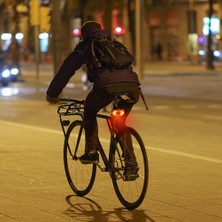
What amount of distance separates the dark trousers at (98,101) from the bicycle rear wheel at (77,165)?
1.50 ft

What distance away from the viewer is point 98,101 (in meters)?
9.27

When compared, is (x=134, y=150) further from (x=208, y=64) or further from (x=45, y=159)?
(x=208, y=64)

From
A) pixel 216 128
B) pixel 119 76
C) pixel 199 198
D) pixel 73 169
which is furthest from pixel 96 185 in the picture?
pixel 216 128

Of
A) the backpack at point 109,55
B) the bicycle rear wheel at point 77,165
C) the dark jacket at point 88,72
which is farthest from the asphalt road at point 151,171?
the backpack at point 109,55

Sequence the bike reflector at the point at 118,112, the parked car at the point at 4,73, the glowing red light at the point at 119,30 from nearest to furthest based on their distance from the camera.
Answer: the bike reflector at the point at 118,112 → the parked car at the point at 4,73 → the glowing red light at the point at 119,30

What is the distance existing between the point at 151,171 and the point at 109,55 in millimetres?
3292

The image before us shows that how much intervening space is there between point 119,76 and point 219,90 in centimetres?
Answer: 2427

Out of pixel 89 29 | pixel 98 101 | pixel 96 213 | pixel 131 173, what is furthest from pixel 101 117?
pixel 96 213

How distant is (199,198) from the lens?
9.96 m

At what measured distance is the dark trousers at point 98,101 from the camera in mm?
9062

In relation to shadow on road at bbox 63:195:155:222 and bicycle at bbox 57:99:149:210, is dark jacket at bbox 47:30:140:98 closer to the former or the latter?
bicycle at bbox 57:99:149:210

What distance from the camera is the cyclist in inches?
357

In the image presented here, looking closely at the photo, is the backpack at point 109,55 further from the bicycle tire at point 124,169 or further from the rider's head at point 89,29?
→ the bicycle tire at point 124,169

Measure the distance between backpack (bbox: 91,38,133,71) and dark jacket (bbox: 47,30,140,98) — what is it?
49 mm
